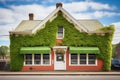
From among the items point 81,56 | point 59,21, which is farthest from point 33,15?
point 81,56

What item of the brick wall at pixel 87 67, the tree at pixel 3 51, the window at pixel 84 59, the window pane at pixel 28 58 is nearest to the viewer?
the brick wall at pixel 87 67

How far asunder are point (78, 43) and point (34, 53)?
18.4ft

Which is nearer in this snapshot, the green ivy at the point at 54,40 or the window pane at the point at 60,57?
the green ivy at the point at 54,40

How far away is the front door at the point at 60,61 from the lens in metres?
32.2

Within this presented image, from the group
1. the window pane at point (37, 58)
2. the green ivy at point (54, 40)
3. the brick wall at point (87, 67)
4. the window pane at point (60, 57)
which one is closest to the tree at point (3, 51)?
the green ivy at point (54, 40)

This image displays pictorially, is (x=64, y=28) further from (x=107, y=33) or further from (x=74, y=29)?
(x=107, y=33)

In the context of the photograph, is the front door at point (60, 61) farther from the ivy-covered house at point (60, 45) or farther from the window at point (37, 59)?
the window at point (37, 59)

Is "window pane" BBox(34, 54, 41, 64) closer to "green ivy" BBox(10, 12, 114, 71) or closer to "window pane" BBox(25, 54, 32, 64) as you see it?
"window pane" BBox(25, 54, 32, 64)

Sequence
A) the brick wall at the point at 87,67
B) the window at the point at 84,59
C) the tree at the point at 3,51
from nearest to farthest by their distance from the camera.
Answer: the brick wall at the point at 87,67
the window at the point at 84,59
the tree at the point at 3,51

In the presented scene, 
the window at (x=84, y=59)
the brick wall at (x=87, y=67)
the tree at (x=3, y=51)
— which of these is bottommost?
the brick wall at (x=87, y=67)

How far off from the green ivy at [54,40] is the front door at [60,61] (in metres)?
1.50

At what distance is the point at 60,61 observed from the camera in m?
32.3

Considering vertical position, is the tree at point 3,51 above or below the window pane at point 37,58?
above

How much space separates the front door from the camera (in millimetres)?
32219
